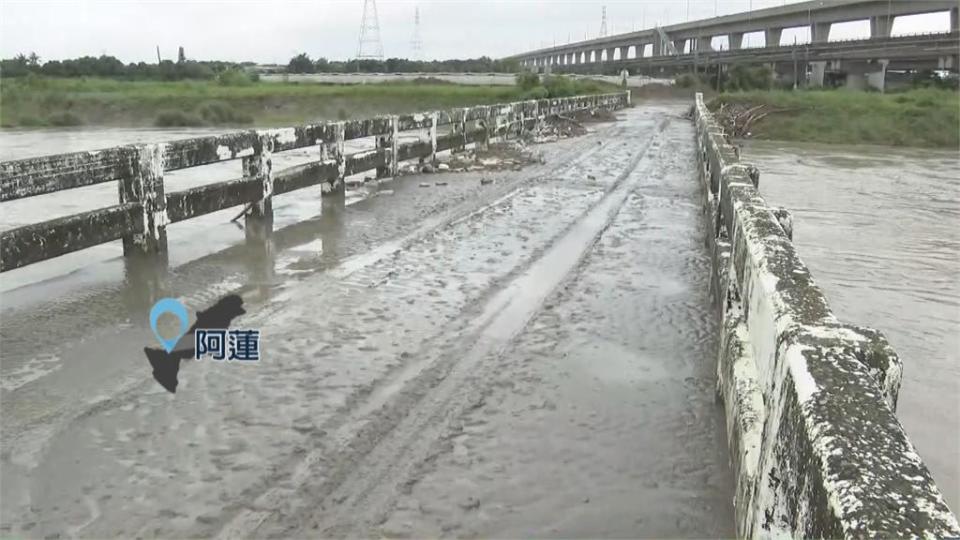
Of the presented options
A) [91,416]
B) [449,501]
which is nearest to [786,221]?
[449,501]

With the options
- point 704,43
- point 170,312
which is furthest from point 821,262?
point 704,43

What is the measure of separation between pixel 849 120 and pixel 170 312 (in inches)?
1119

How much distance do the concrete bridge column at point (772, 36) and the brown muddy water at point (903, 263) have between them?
75315 mm

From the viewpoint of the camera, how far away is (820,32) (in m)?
76.9

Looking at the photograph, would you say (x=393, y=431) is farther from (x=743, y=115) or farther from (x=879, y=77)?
(x=879, y=77)

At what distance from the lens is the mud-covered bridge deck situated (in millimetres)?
3043

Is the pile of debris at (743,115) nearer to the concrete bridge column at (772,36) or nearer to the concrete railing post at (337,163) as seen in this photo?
the concrete railing post at (337,163)

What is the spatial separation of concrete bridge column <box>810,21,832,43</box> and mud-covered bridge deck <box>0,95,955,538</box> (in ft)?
258

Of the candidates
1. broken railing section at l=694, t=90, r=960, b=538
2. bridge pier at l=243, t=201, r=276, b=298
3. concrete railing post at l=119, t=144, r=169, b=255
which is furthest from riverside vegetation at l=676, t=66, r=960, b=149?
broken railing section at l=694, t=90, r=960, b=538

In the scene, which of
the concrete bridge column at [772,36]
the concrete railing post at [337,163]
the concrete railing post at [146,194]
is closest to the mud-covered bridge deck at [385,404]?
the concrete railing post at [146,194]

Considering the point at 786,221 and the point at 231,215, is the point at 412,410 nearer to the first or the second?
the point at 786,221

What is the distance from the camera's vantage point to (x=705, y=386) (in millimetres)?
4258

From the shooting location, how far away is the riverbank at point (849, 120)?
2644 cm

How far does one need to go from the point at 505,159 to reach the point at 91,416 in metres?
11.6
